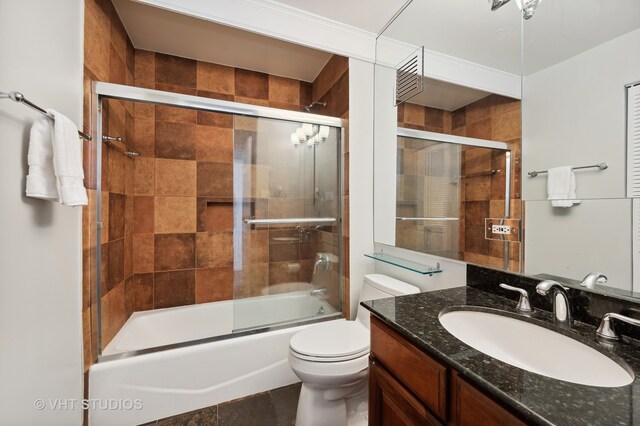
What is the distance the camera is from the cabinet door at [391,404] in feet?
2.45

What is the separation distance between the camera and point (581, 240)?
2.96 feet

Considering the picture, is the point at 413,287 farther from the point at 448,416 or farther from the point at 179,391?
the point at 179,391

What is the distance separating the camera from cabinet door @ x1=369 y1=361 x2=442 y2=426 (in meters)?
0.75

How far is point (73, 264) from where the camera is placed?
1270 millimetres

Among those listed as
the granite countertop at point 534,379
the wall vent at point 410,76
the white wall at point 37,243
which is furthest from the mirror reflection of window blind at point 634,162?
the white wall at point 37,243

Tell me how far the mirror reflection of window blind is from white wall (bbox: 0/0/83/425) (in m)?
2.02

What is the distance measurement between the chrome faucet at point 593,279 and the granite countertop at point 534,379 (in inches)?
5.1

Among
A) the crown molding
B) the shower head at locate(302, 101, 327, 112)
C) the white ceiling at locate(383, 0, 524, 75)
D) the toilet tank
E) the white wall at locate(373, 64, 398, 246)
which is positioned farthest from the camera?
the shower head at locate(302, 101, 327, 112)

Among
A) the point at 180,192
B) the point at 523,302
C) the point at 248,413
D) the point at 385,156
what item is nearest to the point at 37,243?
the point at 180,192

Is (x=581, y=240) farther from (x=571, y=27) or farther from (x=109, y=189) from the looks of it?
(x=109, y=189)

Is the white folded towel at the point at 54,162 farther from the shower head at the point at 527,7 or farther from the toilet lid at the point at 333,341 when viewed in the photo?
the shower head at the point at 527,7

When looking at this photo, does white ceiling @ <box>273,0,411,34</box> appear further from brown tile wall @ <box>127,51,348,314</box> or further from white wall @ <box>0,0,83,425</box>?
white wall @ <box>0,0,83,425</box>

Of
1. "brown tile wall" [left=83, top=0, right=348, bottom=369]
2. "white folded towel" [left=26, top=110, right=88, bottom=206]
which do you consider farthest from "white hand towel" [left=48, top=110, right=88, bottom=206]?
"brown tile wall" [left=83, top=0, right=348, bottom=369]

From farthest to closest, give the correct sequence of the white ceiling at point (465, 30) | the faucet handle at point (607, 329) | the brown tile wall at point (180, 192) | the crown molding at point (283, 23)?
1. the brown tile wall at point (180, 192)
2. the crown molding at point (283, 23)
3. the white ceiling at point (465, 30)
4. the faucet handle at point (607, 329)
